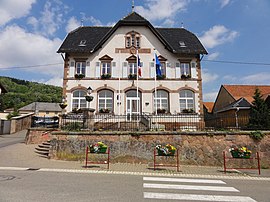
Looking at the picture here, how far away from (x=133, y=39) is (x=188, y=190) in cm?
1959

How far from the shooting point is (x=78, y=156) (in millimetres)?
11820

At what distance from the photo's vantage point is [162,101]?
890 inches

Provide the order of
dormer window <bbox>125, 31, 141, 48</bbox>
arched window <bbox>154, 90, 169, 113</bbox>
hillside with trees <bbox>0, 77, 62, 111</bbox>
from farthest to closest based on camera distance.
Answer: hillside with trees <bbox>0, 77, 62, 111</bbox>
dormer window <bbox>125, 31, 141, 48</bbox>
arched window <bbox>154, 90, 169, 113</bbox>

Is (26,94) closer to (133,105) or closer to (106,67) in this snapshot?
(106,67)

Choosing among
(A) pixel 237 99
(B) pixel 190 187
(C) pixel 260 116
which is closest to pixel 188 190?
(B) pixel 190 187

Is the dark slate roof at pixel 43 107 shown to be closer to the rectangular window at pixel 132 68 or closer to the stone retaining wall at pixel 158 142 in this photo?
the rectangular window at pixel 132 68

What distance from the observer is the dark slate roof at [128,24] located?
22.8m

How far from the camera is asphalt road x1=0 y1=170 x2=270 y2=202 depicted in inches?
225

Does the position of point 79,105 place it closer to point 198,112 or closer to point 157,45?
point 157,45

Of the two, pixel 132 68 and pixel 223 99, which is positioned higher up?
pixel 132 68

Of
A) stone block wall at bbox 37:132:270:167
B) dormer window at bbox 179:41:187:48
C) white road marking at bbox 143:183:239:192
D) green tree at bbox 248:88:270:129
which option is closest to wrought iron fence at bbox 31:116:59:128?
stone block wall at bbox 37:132:270:167

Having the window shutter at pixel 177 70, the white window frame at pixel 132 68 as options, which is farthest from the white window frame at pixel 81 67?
the window shutter at pixel 177 70

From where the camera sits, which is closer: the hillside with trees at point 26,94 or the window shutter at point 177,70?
the window shutter at point 177,70

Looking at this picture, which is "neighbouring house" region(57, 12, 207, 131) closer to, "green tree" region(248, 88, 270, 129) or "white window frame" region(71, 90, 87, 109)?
"white window frame" region(71, 90, 87, 109)
